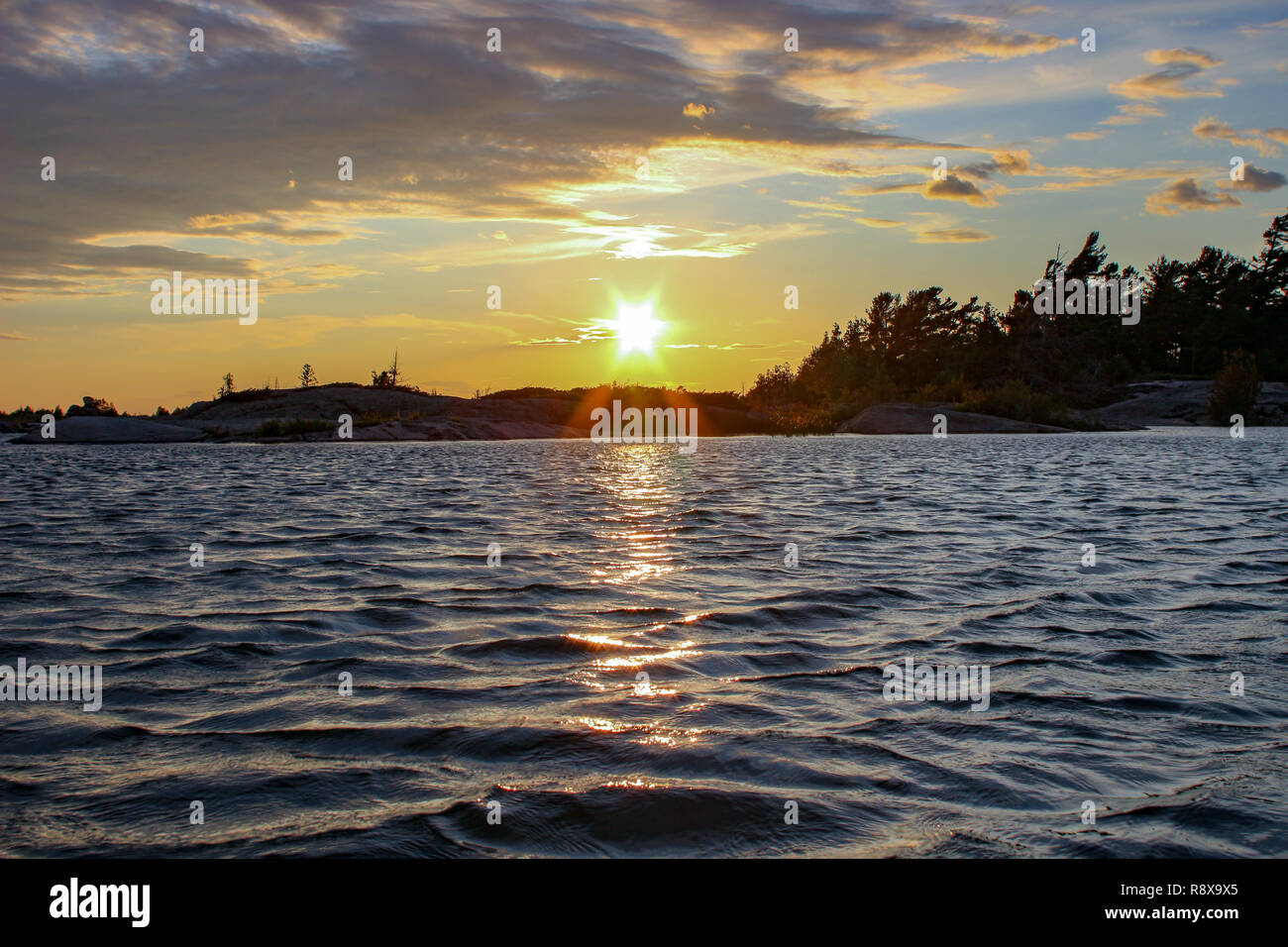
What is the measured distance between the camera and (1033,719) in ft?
→ 17.4

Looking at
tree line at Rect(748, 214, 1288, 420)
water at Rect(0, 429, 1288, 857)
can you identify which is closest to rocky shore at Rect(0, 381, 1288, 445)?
tree line at Rect(748, 214, 1288, 420)

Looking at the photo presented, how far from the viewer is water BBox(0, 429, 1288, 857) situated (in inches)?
154

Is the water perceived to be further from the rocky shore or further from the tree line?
the tree line

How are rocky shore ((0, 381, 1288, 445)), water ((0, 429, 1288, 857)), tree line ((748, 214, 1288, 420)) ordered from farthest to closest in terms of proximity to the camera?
tree line ((748, 214, 1288, 420))
rocky shore ((0, 381, 1288, 445))
water ((0, 429, 1288, 857))

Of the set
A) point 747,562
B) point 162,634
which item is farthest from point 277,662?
point 747,562

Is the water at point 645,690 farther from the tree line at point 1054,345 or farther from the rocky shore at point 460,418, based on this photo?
the tree line at point 1054,345

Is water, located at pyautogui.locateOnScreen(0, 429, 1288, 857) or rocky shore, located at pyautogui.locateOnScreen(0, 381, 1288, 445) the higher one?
rocky shore, located at pyautogui.locateOnScreen(0, 381, 1288, 445)

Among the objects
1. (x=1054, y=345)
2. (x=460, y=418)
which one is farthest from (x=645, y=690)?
(x=1054, y=345)

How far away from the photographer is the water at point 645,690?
12.8ft

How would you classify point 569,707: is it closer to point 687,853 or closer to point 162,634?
point 687,853

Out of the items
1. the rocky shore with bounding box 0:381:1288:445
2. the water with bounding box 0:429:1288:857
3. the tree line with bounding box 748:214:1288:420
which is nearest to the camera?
the water with bounding box 0:429:1288:857

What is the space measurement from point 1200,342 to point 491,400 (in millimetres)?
72571

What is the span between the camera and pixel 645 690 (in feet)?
19.2

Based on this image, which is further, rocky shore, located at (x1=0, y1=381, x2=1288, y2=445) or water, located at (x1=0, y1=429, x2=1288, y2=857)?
rocky shore, located at (x1=0, y1=381, x2=1288, y2=445)
